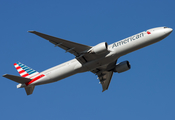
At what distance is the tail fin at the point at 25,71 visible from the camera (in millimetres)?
44412

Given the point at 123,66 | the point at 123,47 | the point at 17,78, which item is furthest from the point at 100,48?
the point at 17,78

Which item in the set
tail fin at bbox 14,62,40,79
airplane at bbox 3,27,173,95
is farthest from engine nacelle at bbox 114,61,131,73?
tail fin at bbox 14,62,40,79

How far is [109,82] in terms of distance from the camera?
49.8 metres

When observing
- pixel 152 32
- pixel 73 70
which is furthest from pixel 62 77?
pixel 152 32

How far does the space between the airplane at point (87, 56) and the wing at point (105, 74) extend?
160cm

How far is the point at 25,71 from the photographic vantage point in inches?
1784

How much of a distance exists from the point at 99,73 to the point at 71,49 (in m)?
9.83

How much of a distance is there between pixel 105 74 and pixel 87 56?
976 centimetres

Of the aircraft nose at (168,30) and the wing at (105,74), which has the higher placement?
the aircraft nose at (168,30)

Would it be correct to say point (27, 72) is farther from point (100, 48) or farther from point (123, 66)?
point (123, 66)

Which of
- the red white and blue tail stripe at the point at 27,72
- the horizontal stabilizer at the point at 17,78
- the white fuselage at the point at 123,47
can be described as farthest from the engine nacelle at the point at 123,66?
the horizontal stabilizer at the point at 17,78

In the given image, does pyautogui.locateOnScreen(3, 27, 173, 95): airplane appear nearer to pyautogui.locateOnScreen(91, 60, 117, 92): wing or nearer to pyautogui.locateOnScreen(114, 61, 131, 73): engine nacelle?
pyautogui.locateOnScreen(114, 61, 131, 73): engine nacelle

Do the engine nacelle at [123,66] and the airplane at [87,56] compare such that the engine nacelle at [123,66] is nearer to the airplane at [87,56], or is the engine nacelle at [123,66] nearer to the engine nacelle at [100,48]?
the airplane at [87,56]

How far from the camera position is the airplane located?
38.1 metres
